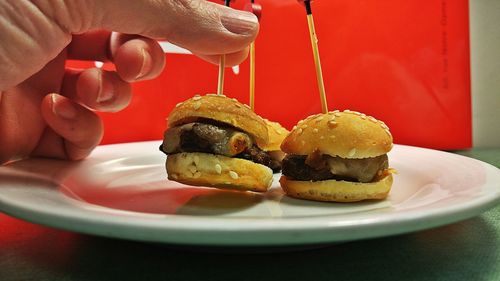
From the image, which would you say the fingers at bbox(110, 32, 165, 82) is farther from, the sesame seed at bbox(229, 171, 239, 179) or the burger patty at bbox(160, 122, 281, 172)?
the sesame seed at bbox(229, 171, 239, 179)

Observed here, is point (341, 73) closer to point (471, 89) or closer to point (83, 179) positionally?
point (471, 89)

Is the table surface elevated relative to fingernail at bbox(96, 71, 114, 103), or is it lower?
lower

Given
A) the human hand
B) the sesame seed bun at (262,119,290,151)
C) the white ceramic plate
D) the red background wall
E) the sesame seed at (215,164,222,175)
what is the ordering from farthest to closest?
the red background wall
the sesame seed bun at (262,119,290,151)
the sesame seed at (215,164,222,175)
the human hand
the white ceramic plate

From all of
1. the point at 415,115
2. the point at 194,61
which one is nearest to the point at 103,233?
the point at 194,61

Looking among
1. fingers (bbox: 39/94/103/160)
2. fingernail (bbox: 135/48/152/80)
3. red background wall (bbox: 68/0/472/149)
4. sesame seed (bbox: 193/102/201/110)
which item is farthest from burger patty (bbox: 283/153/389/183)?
red background wall (bbox: 68/0/472/149)

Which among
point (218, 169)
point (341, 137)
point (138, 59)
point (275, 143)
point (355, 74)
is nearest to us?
point (218, 169)

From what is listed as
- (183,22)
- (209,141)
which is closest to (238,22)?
(183,22)

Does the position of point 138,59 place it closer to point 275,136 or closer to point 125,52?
point 125,52

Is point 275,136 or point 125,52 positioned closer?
point 125,52
